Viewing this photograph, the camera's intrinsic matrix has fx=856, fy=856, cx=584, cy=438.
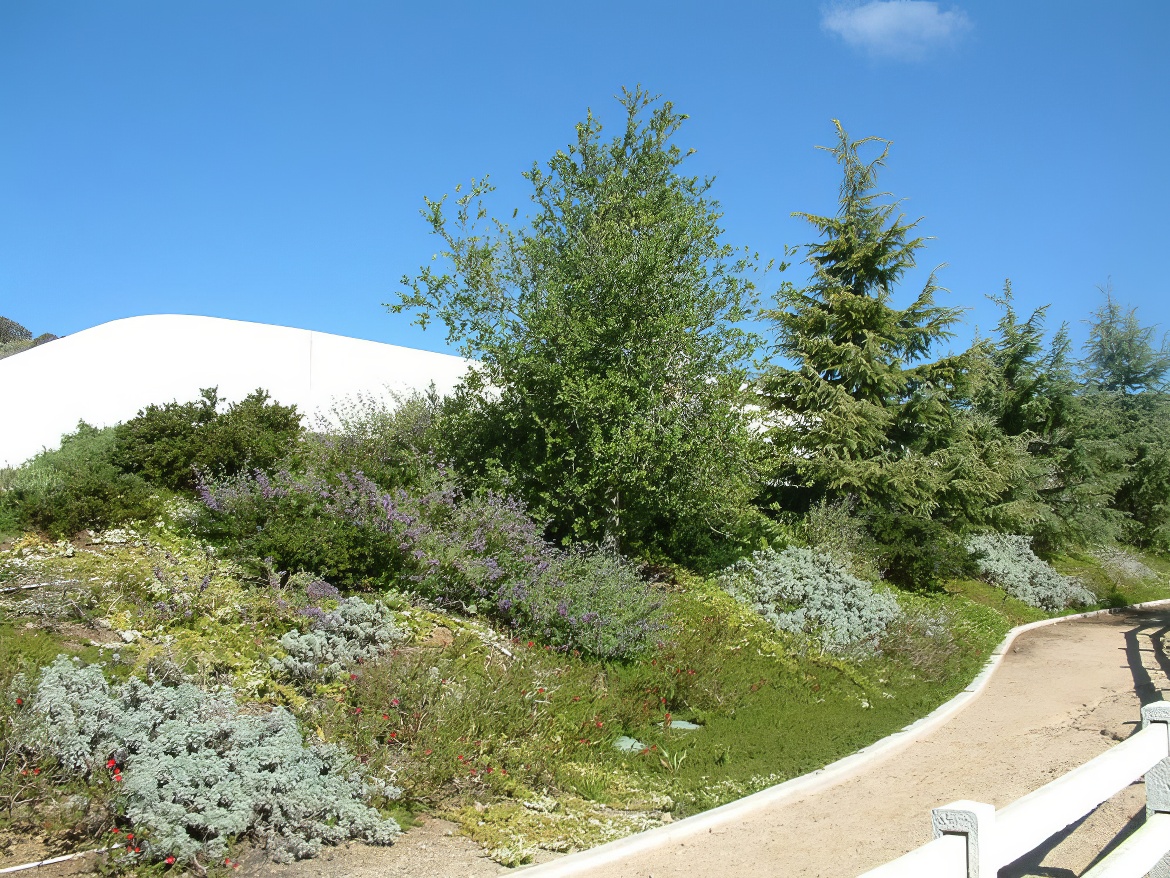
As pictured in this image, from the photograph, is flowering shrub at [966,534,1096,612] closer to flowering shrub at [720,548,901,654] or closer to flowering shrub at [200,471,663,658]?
flowering shrub at [720,548,901,654]

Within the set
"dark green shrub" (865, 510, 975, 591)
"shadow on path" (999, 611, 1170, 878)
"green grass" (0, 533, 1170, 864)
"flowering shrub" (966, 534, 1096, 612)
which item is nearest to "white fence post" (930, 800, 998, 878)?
"shadow on path" (999, 611, 1170, 878)

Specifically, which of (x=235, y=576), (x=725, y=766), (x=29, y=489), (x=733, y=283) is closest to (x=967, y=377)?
(x=733, y=283)

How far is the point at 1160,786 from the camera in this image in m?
4.25

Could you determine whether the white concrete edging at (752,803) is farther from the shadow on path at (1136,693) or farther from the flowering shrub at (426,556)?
the flowering shrub at (426,556)

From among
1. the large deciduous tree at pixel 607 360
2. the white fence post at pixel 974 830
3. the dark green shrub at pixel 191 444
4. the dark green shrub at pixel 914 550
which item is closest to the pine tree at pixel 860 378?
the dark green shrub at pixel 914 550

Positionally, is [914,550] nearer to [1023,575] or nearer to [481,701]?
[1023,575]

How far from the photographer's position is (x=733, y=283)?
1162cm

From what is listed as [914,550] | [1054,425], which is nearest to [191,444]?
[914,550]

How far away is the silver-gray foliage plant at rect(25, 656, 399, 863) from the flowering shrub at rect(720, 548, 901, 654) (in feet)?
23.4

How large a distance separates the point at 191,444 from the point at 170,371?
4.42 meters

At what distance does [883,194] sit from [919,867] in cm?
1769

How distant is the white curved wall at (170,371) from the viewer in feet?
42.4

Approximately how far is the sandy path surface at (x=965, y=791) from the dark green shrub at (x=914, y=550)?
148 inches

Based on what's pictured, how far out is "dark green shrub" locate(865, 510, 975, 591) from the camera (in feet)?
49.8
